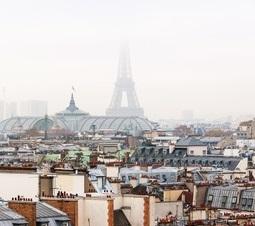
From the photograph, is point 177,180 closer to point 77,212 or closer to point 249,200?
point 249,200

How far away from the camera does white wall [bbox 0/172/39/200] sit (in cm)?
3272

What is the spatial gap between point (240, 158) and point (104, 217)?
168ft

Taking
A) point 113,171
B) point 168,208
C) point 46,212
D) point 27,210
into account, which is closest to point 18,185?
point 46,212

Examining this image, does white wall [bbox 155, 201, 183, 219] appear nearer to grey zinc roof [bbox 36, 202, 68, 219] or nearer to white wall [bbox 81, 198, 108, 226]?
white wall [bbox 81, 198, 108, 226]

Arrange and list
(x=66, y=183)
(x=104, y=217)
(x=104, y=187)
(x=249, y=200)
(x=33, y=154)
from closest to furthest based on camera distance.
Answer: (x=104, y=217), (x=66, y=183), (x=104, y=187), (x=249, y=200), (x=33, y=154)

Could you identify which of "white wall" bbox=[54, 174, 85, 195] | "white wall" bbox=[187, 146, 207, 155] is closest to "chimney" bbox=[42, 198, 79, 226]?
"white wall" bbox=[54, 174, 85, 195]

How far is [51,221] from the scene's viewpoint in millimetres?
27031

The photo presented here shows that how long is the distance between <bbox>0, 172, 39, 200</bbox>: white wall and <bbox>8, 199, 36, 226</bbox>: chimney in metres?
5.21

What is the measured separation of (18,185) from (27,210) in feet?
20.9

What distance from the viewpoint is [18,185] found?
108 feet

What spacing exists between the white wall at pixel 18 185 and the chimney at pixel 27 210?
205 inches

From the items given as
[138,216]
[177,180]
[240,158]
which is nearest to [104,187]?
[138,216]

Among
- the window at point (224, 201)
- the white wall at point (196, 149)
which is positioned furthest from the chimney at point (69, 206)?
the white wall at point (196, 149)

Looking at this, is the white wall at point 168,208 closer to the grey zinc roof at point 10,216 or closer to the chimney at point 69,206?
the chimney at point 69,206
